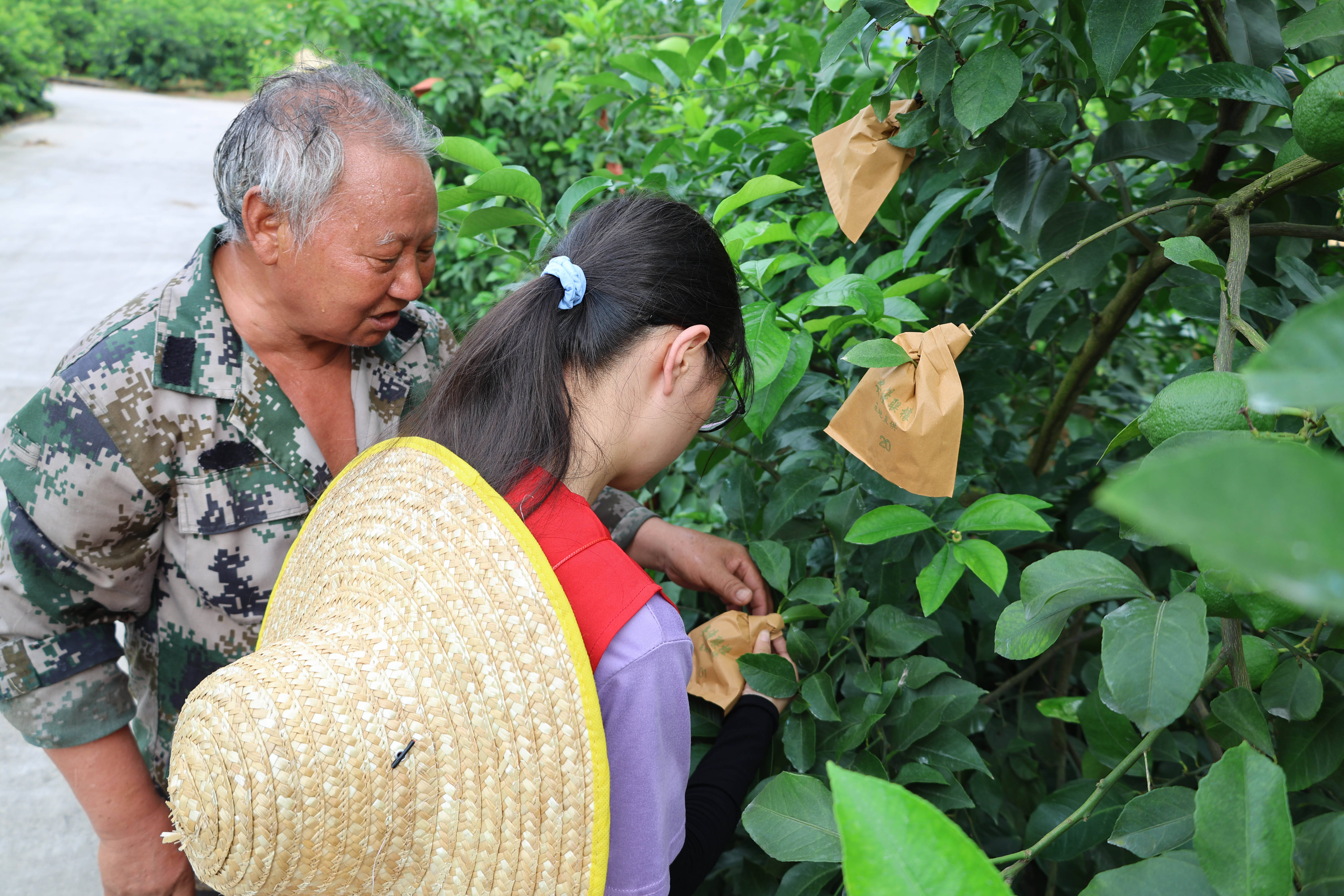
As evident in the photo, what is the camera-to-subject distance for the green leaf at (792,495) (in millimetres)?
1307

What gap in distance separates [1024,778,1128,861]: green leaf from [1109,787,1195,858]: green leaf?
0.20m

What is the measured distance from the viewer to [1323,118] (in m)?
0.75

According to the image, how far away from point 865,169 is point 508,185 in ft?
1.67

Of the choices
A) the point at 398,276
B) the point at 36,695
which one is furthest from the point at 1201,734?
the point at 36,695

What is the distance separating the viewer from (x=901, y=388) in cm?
100

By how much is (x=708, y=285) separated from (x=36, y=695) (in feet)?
3.77

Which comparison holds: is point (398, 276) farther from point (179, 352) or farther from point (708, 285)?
point (708, 285)

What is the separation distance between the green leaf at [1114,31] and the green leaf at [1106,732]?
26.1 inches

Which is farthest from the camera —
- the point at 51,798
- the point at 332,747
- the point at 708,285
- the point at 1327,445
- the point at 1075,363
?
the point at 51,798

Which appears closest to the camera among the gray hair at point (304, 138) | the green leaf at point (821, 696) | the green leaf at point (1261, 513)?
the green leaf at point (1261, 513)

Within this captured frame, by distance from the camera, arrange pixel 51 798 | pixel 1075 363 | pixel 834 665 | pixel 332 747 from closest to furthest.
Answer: pixel 332 747 → pixel 834 665 → pixel 1075 363 → pixel 51 798

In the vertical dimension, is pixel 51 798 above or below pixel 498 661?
below

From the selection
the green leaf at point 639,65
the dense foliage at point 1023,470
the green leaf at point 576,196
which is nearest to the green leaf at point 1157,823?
the dense foliage at point 1023,470

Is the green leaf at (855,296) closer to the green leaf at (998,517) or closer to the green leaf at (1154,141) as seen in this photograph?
the green leaf at (998,517)
